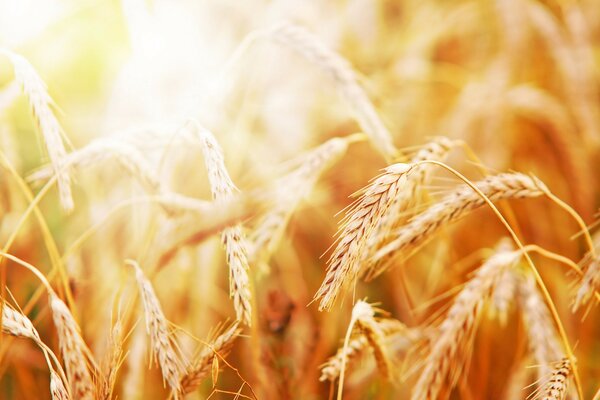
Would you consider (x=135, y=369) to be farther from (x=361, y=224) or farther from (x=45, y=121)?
(x=361, y=224)

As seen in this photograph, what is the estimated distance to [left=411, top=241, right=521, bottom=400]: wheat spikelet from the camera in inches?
28.9

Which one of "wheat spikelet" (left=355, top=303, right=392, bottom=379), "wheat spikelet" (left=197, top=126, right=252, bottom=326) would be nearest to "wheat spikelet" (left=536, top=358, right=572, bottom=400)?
"wheat spikelet" (left=355, top=303, right=392, bottom=379)

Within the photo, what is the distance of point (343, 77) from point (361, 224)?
531 mm

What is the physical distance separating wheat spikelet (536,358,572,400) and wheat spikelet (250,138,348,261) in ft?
1.59

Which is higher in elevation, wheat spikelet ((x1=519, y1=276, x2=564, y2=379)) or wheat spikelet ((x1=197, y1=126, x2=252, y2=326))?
wheat spikelet ((x1=197, y1=126, x2=252, y2=326))

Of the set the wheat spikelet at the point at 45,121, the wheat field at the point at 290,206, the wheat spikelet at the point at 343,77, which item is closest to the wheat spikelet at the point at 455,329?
the wheat field at the point at 290,206

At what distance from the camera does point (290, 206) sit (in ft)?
3.28

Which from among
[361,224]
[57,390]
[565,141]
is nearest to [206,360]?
[57,390]

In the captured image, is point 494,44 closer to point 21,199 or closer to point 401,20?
point 401,20

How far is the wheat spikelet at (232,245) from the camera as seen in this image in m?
0.68

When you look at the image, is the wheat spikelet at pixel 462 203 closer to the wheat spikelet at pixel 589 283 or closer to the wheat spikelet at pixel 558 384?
the wheat spikelet at pixel 589 283

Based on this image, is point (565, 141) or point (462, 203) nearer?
point (462, 203)

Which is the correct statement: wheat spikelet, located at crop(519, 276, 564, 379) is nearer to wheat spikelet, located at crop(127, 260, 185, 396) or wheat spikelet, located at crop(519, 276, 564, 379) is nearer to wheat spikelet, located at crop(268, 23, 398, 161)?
wheat spikelet, located at crop(268, 23, 398, 161)

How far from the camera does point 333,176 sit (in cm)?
203
